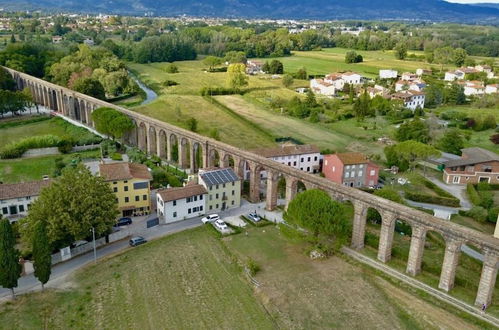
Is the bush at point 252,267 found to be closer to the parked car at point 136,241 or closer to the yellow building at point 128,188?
the parked car at point 136,241

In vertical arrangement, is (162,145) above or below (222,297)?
above

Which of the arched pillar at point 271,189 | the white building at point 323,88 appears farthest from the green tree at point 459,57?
the arched pillar at point 271,189

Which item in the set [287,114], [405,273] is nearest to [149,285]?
[405,273]

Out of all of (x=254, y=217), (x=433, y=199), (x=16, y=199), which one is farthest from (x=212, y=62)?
(x=16, y=199)

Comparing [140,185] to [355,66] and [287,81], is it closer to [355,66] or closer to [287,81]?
[287,81]

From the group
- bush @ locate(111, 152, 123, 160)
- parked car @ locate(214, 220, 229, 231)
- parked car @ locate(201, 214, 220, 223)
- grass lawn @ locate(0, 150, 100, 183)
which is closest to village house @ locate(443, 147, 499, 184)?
parked car @ locate(201, 214, 220, 223)
